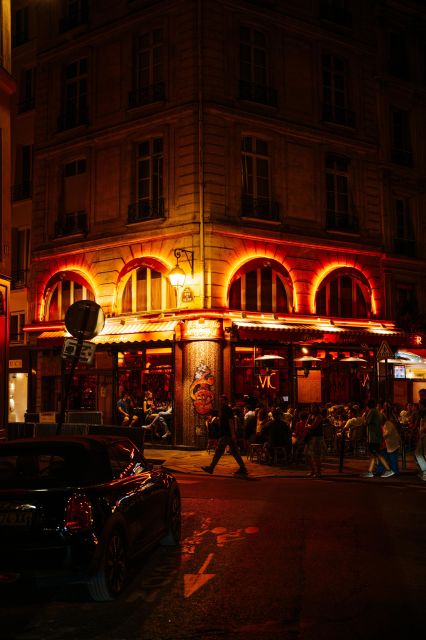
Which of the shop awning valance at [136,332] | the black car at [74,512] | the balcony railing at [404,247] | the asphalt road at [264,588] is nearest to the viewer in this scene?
the asphalt road at [264,588]

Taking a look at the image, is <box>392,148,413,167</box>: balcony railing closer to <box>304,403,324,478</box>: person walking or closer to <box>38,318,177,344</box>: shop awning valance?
<box>38,318,177,344</box>: shop awning valance

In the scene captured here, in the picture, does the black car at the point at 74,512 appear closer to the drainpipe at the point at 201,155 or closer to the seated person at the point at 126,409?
the drainpipe at the point at 201,155

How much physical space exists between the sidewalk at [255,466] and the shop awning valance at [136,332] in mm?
3464

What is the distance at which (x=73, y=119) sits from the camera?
25297mm

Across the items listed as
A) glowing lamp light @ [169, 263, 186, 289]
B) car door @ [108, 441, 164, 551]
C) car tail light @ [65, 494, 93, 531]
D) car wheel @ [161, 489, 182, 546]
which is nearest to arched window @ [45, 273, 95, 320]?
glowing lamp light @ [169, 263, 186, 289]

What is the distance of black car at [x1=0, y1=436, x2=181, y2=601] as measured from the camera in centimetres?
558

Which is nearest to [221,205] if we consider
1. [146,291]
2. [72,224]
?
[146,291]

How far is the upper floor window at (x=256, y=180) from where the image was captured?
2242cm

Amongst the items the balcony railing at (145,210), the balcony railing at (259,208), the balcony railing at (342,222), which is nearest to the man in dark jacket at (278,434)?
the balcony railing at (259,208)

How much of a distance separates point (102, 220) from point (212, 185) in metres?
4.32

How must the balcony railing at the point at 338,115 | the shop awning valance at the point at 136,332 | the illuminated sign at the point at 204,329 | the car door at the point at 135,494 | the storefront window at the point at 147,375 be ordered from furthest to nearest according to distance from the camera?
the balcony railing at the point at 338,115, the storefront window at the point at 147,375, the shop awning valance at the point at 136,332, the illuminated sign at the point at 204,329, the car door at the point at 135,494

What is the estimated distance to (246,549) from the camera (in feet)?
25.5

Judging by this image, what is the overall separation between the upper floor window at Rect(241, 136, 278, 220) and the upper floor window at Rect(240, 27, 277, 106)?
1.39m

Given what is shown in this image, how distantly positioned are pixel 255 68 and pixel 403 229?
8.48m
